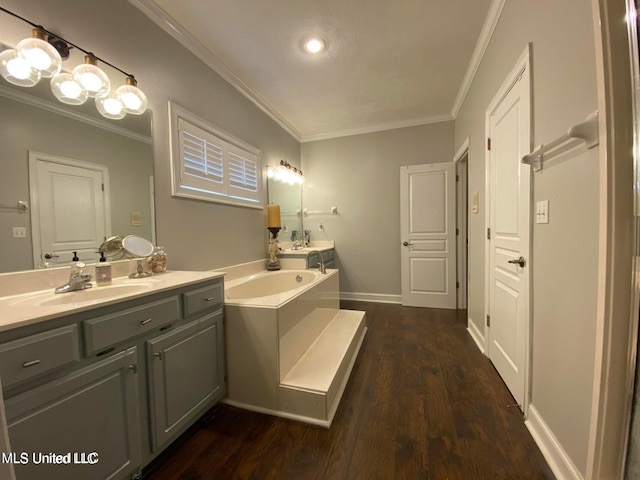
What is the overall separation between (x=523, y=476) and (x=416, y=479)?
1.52 ft


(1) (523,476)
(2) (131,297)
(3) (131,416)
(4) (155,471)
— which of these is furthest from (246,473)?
(1) (523,476)

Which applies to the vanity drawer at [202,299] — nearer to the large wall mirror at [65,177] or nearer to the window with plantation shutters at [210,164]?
the large wall mirror at [65,177]

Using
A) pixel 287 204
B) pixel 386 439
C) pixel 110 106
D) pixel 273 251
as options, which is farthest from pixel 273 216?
pixel 386 439

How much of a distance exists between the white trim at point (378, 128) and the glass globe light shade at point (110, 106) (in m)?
2.81

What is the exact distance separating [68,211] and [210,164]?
1.08 m

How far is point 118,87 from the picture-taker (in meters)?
1.50

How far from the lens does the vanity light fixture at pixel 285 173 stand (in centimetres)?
319

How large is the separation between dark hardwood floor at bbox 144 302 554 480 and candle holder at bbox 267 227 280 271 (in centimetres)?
145

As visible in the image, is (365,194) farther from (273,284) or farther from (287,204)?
(273,284)

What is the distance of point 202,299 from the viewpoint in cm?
142

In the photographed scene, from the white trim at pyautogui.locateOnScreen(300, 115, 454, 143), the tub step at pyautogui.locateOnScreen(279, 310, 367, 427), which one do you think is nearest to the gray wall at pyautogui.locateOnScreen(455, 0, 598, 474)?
the tub step at pyautogui.locateOnScreen(279, 310, 367, 427)

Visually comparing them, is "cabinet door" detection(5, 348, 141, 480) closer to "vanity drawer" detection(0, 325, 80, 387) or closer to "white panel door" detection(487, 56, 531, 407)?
"vanity drawer" detection(0, 325, 80, 387)

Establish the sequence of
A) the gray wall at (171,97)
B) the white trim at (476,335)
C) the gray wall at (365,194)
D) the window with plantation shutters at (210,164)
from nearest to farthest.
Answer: the gray wall at (171,97), the window with plantation shutters at (210,164), the white trim at (476,335), the gray wall at (365,194)

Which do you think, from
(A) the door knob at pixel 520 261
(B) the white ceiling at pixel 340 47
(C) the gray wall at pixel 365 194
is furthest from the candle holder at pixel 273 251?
(A) the door knob at pixel 520 261
